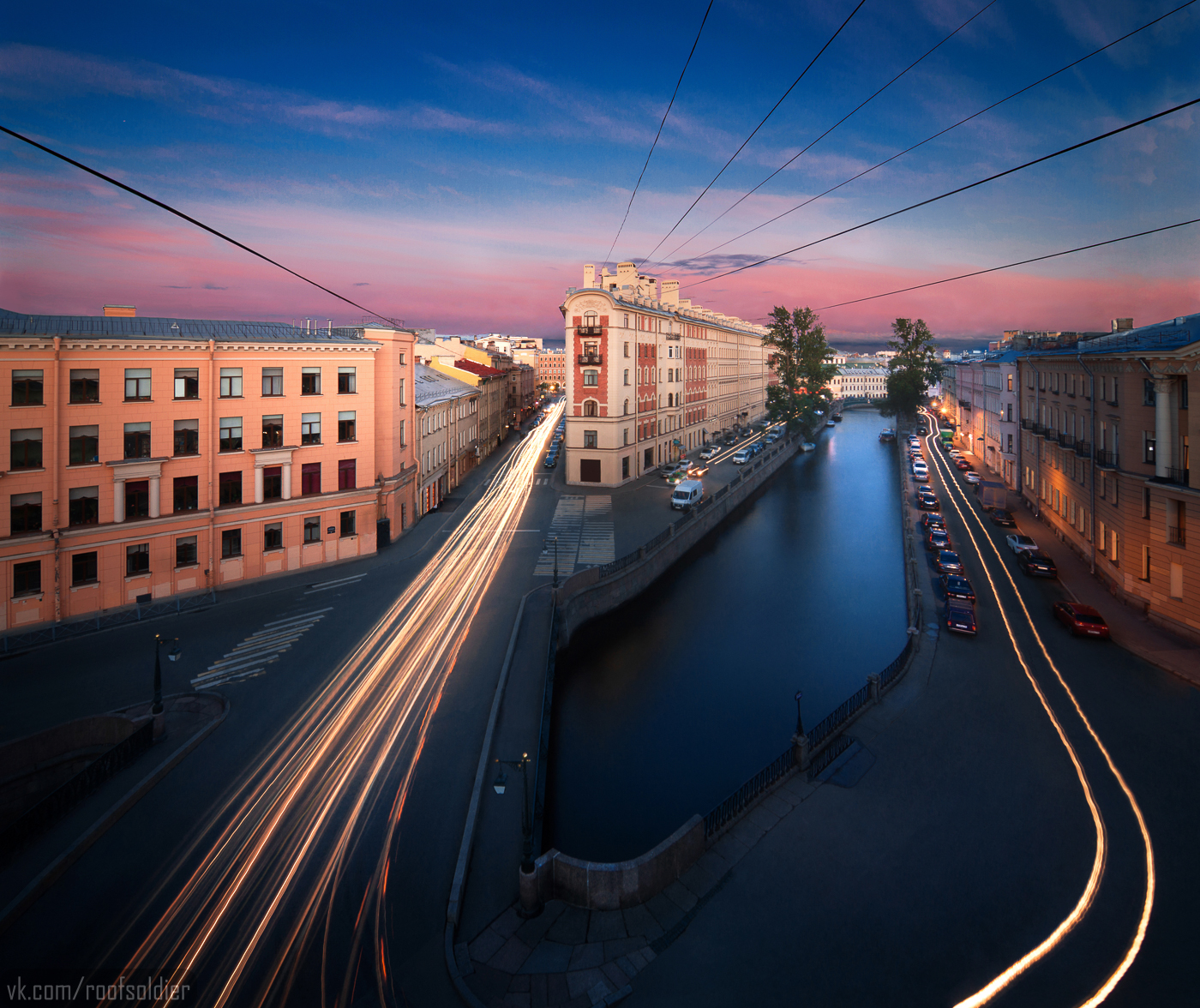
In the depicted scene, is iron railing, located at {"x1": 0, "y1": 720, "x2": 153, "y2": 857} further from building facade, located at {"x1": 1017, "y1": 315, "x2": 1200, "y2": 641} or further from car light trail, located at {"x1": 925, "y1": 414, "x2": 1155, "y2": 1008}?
building facade, located at {"x1": 1017, "y1": 315, "x2": 1200, "y2": 641}

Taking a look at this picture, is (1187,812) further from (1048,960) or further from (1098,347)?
(1098,347)

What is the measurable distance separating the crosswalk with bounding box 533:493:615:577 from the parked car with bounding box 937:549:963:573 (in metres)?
14.5

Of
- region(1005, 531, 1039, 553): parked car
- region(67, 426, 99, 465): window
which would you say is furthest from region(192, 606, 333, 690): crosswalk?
region(1005, 531, 1039, 553): parked car

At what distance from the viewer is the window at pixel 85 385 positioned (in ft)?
63.3

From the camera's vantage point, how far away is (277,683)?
51.1 feet

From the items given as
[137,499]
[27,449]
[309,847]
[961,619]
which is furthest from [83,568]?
[961,619]

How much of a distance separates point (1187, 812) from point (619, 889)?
36.6 ft

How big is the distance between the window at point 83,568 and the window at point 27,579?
0.82m

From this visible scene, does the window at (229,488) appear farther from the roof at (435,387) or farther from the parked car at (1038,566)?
the parked car at (1038,566)

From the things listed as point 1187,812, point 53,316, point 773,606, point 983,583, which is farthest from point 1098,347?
point 53,316

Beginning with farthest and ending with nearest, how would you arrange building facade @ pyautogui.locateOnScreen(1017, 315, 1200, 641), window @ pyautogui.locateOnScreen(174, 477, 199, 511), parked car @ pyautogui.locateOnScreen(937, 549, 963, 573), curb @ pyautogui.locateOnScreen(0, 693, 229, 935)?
parked car @ pyautogui.locateOnScreen(937, 549, 963, 573)
window @ pyautogui.locateOnScreen(174, 477, 199, 511)
building facade @ pyautogui.locateOnScreen(1017, 315, 1200, 641)
curb @ pyautogui.locateOnScreen(0, 693, 229, 935)

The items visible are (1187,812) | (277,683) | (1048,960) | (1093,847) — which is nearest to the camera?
(1048,960)

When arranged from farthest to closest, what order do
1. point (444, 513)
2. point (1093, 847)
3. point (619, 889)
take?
point (444, 513) → point (1093, 847) → point (619, 889)

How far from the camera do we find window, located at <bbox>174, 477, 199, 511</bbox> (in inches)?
854
